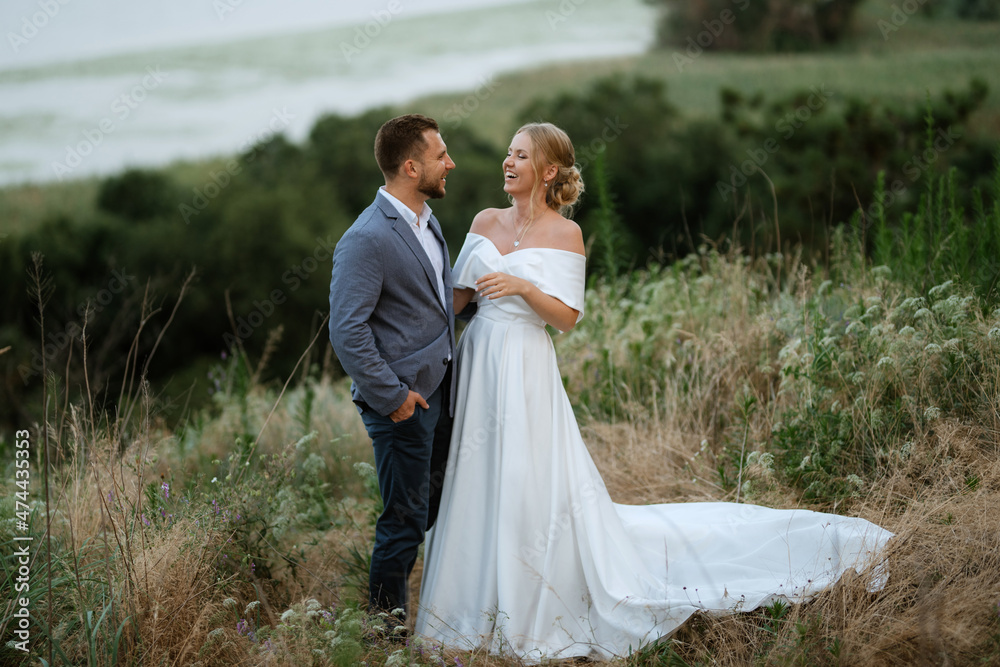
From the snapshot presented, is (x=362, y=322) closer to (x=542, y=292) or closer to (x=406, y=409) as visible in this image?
(x=406, y=409)

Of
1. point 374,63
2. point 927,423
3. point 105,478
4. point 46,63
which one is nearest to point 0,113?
point 46,63

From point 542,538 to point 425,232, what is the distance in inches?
56.6

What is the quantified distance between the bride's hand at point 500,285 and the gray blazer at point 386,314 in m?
0.24

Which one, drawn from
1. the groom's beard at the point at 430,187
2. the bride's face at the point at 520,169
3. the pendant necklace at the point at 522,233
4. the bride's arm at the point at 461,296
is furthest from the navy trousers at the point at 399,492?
the bride's face at the point at 520,169

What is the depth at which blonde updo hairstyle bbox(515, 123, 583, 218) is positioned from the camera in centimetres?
351

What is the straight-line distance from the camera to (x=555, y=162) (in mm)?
3543

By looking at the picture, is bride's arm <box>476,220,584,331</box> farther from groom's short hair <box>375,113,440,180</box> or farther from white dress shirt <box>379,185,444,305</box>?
groom's short hair <box>375,113,440,180</box>

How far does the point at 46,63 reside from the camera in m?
33.4

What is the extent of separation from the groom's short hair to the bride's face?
435 millimetres

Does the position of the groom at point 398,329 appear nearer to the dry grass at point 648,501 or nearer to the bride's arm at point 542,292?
the bride's arm at point 542,292

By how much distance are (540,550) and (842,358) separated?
197 centimetres

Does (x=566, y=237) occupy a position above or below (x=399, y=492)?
above

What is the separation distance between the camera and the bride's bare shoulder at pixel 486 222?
3661mm

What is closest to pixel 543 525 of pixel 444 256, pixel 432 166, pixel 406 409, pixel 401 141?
pixel 406 409
